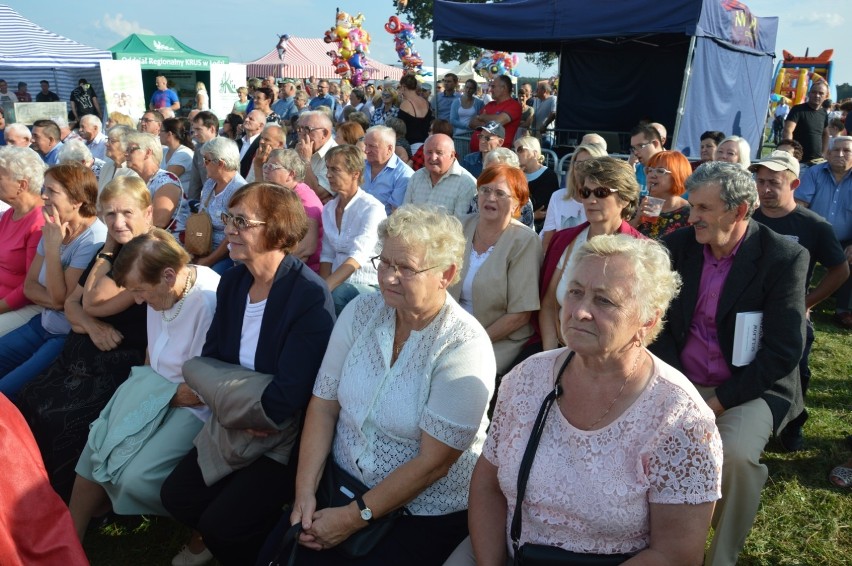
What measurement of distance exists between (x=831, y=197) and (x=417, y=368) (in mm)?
5284

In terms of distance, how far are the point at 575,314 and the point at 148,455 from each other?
1.90m

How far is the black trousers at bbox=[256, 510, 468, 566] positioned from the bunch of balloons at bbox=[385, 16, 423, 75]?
22.7 meters

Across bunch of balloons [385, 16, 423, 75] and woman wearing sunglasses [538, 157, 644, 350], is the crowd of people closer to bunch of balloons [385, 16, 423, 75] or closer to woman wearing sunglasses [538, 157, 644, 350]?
woman wearing sunglasses [538, 157, 644, 350]

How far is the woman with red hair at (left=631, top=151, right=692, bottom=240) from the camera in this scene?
12.9 feet

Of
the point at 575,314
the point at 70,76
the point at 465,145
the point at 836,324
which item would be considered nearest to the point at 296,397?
the point at 575,314

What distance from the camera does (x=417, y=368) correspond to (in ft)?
7.13

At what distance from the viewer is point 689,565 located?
1.68m

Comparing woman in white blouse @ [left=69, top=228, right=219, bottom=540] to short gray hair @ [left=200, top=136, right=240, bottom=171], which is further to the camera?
short gray hair @ [left=200, top=136, right=240, bottom=171]

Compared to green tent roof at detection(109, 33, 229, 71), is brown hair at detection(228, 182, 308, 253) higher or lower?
lower

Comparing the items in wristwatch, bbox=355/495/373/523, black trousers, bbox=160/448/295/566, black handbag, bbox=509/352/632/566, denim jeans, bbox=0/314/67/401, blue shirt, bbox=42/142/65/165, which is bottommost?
black trousers, bbox=160/448/295/566

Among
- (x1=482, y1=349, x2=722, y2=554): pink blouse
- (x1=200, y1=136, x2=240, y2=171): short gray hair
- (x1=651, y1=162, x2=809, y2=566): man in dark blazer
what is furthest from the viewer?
(x1=200, y1=136, x2=240, y2=171): short gray hair

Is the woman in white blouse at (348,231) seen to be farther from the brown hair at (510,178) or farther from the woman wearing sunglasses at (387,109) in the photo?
the woman wearing sunglasses at (387,109)

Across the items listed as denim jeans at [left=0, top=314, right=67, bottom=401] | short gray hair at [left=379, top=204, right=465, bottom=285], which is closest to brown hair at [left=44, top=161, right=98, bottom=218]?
denim jeans at [left=0, top=314, right=67, bottom=401]

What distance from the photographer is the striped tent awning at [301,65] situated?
34094 millimetres
